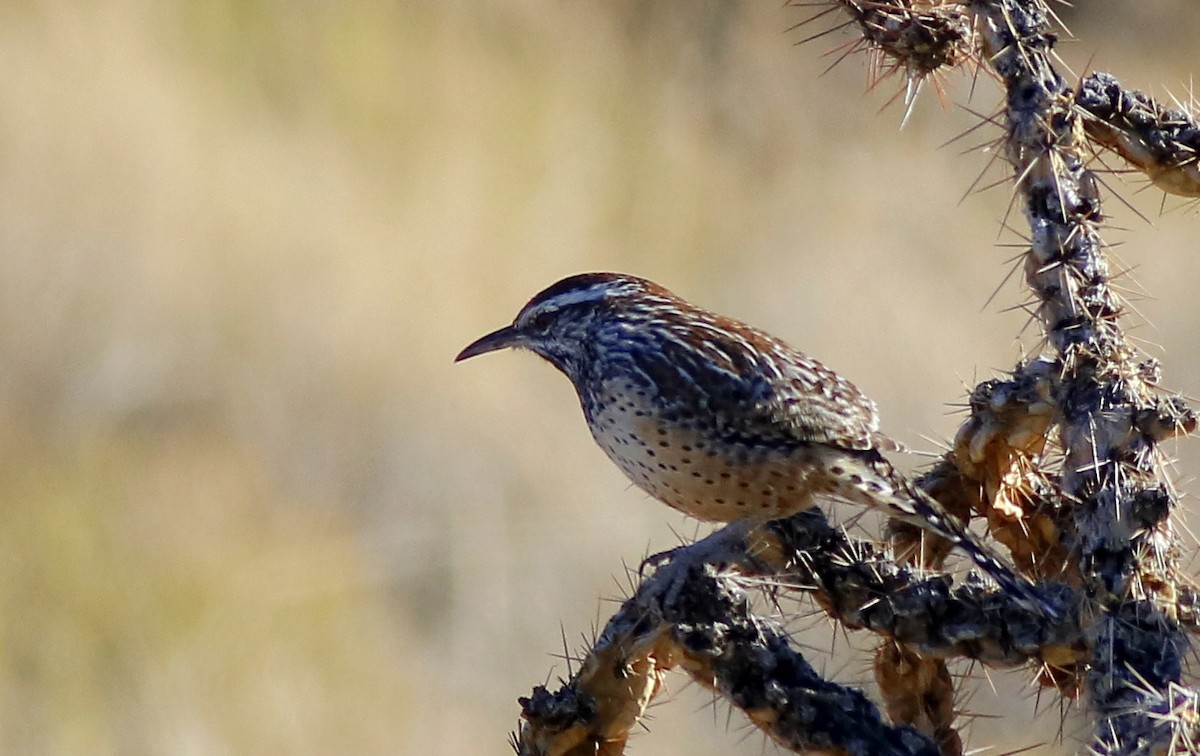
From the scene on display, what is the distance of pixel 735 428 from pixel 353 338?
359 cm

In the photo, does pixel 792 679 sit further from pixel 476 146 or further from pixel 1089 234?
pixel 476 146

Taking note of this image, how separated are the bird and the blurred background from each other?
6.79ft

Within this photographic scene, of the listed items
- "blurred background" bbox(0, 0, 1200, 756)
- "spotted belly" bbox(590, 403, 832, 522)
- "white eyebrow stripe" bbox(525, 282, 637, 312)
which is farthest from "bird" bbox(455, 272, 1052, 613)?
"blurred background" bbox(0, 0, 1200, 756)

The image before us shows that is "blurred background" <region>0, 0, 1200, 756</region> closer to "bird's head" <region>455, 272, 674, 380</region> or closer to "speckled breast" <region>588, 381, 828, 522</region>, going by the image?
"bird's head" <region>455, 272, 674, 380</region>

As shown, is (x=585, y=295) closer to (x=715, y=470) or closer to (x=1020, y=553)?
(x=715, y=470)

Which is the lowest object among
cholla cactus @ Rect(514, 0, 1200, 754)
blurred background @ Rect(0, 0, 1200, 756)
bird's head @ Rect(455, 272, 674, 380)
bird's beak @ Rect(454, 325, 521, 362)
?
cholla cactus @ Rect(514, 0, 1200, 754)

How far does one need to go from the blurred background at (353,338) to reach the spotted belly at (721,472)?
212 centimetres

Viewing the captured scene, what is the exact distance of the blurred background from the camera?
549 centimetres

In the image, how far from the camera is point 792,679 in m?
2.20

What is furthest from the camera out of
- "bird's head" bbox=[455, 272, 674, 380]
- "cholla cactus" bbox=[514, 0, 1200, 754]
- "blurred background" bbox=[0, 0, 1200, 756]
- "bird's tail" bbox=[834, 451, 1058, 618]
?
"blurred background" bbox=[0, 0, 1200, 756]

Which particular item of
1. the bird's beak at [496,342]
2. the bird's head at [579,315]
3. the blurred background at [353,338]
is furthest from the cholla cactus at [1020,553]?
the blurred background at [353,338]

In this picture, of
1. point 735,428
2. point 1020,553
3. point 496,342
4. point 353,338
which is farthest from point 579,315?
point 353,338

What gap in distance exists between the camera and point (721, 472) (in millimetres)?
2697

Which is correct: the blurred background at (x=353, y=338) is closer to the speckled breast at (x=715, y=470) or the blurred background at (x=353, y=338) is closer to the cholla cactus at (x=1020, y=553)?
the speckled breast at (x=715, y=470)
